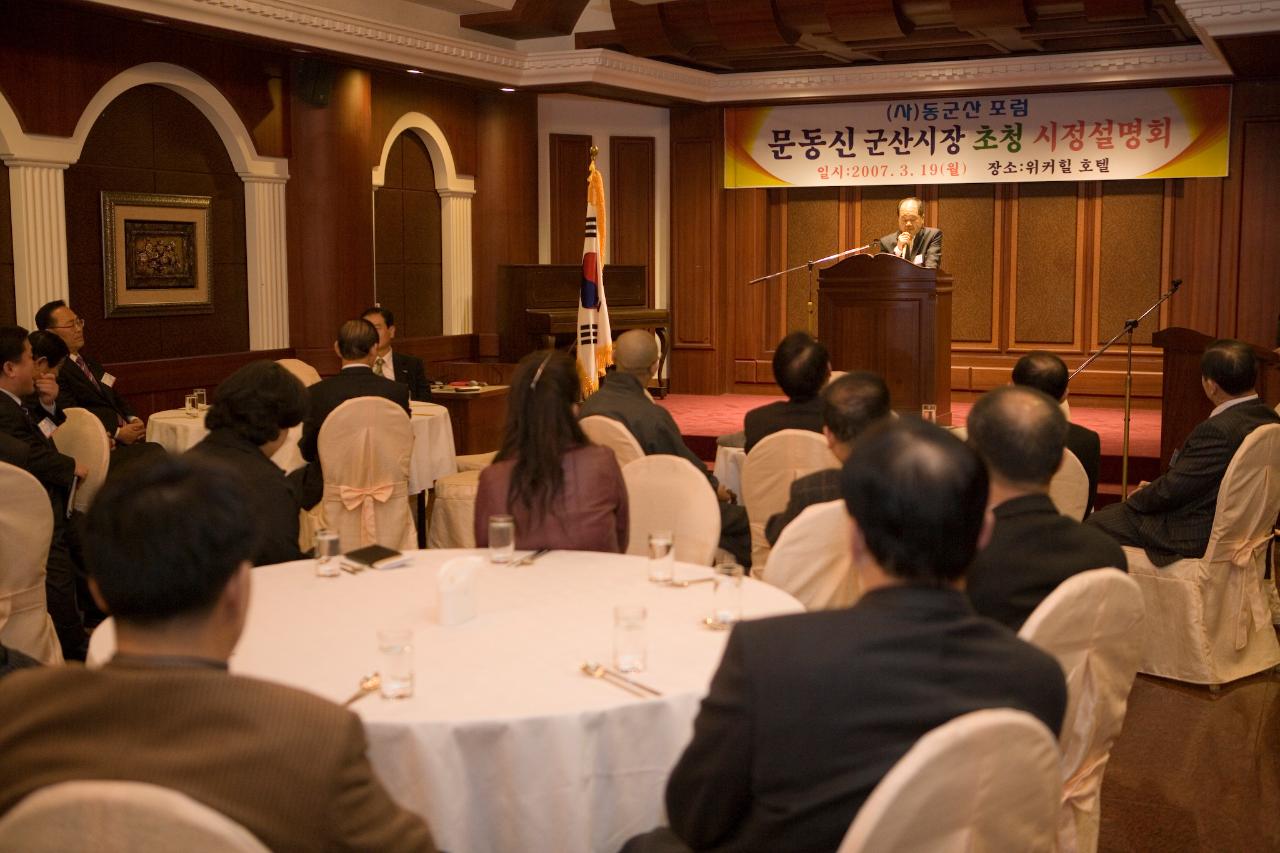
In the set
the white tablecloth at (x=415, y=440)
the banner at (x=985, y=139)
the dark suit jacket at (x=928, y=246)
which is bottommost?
the white tablecloth at (x=415, y=440)

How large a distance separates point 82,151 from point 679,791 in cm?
705

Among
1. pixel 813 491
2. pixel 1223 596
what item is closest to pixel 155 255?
pixel 813 491

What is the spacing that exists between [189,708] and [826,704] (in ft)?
2.52

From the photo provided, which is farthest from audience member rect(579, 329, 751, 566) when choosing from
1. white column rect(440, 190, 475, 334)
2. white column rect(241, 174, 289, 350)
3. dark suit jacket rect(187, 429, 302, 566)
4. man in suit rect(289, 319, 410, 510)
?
white column rect(440, 190, 475, 334)

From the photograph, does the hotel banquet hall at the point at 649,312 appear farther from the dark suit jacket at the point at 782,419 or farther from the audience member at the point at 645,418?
the dark suit jacket at the point at 782,419

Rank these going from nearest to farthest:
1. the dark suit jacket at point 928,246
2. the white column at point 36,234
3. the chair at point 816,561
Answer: the chair at point 816,561, the white column at point 36,234, the dark suit jacket at point 928,246

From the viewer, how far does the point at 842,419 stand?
3.48 metres

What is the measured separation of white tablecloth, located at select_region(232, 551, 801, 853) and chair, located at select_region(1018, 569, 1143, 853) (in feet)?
2.11

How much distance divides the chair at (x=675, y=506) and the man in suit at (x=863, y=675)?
194 cm

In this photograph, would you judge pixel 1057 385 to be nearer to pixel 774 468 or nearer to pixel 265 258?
pixel 774 468

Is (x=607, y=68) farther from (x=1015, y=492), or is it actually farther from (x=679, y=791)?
(x=679, y=791)

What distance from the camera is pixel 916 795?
5.05 ft

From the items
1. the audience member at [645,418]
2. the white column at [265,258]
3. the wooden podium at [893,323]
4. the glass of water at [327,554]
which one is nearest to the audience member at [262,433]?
the glass of water at [327,554]

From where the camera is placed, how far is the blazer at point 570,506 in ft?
10.9
